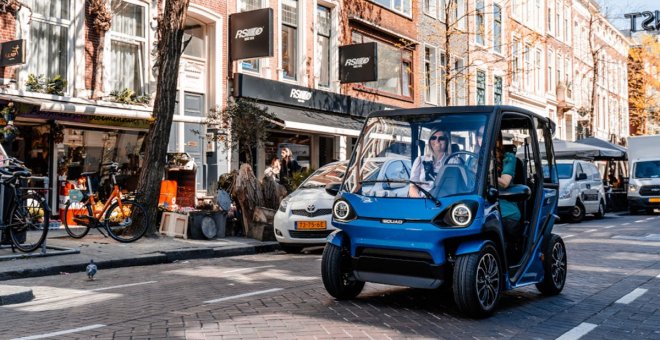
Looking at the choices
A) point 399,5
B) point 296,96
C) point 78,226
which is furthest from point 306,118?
point 399,5

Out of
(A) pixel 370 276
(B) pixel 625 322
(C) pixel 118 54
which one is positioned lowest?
(B) pixel 625 322

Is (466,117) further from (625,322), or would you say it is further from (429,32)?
(429,32)

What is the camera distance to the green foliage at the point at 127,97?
54.9 feet

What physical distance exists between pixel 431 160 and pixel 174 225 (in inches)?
341

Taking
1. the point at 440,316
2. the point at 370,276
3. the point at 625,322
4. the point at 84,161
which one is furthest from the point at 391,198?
the point at 84,161

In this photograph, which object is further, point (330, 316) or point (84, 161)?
point (84, 161)

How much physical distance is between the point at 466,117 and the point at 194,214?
831 cm

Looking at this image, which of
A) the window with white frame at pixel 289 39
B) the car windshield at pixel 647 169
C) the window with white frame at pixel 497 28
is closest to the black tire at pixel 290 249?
the window with white frame at pixel 289 39

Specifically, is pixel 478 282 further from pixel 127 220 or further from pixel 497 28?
pixel 497 28

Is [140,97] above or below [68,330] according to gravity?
above

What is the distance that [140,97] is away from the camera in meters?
17.3

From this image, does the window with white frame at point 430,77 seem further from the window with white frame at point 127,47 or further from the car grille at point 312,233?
the car grille at point 312,233

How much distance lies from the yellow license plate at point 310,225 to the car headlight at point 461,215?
20.1ft

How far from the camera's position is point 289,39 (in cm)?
2298
